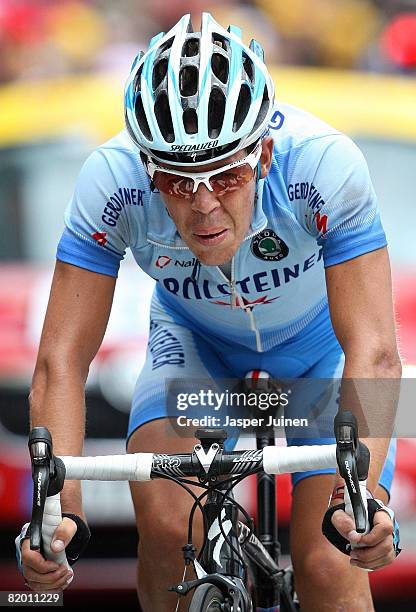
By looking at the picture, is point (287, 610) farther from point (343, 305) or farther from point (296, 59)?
point (296, 59)

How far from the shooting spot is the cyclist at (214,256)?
3.83 m

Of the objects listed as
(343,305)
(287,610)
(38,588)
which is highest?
(343,305)

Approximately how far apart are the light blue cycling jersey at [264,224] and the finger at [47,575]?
0.98 meters

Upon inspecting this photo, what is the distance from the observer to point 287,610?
4.61 m

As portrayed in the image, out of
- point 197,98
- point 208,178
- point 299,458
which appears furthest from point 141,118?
point 299,458

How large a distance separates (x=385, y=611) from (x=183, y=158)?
128 inches

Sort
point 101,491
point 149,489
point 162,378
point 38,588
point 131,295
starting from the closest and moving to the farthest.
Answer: point 38,588 → point 149,489 → point 162,378 → point 101,491 → point 131,295

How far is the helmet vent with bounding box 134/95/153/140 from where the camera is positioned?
12.8 feet

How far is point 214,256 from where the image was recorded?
389 cm

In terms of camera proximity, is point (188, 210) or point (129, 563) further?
point (129, 563)

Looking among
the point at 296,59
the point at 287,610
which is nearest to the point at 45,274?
the point at 287,610

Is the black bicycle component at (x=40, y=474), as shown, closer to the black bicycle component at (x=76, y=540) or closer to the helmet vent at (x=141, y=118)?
the black bicycle component at (x=76, y=540)

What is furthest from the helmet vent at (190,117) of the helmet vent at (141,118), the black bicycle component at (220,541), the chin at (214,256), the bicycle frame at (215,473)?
the black bicycle component at (220,541)

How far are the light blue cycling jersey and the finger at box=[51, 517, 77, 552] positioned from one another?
90cm
